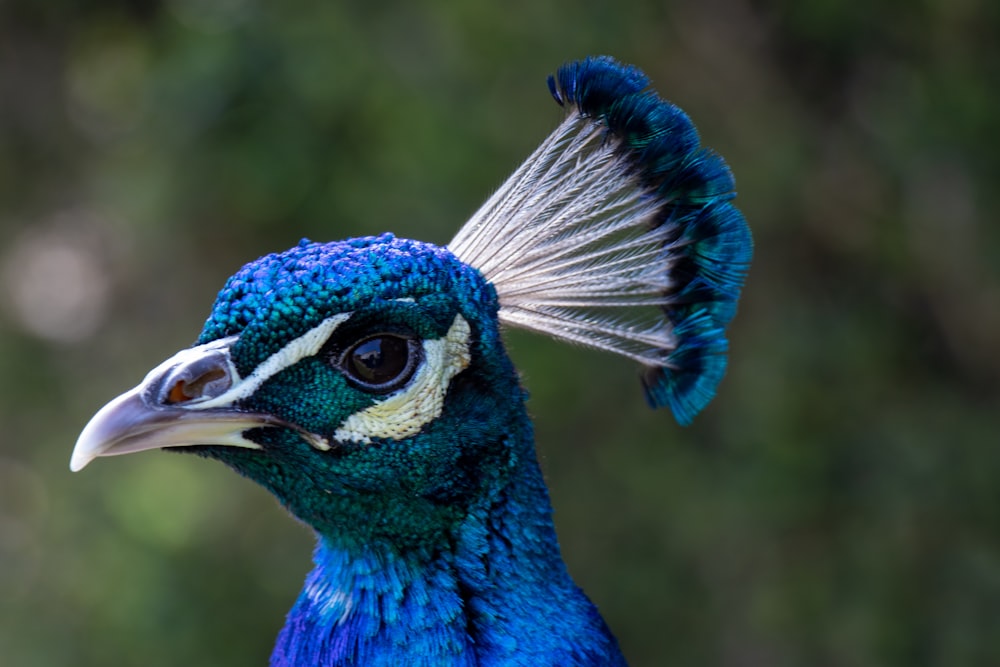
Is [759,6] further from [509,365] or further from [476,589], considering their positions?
[476,589]

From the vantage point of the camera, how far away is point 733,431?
2.61 meters

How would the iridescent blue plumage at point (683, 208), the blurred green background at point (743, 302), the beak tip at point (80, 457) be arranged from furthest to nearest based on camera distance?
the blurred green background at point (743, 302) → the iridescent blue plumage at point (683, 208) → the beak tip at point (80, 457)

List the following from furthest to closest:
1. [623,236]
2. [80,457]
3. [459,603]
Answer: [623,236] → [459,603] → [80,457]

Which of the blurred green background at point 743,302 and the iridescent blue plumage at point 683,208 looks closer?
the iridescent blue plumage at point 683,208

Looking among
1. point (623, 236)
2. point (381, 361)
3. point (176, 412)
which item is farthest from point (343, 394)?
point (623, 236)

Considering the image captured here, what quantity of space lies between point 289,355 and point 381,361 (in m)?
0.10

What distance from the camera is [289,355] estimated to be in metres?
1.18

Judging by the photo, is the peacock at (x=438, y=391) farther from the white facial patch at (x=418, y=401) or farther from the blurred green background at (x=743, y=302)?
the blurred green background at (x=743, y=302)

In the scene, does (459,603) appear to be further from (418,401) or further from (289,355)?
(289,355)

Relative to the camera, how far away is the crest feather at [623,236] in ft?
4.40

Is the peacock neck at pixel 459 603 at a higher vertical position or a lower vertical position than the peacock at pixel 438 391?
lower

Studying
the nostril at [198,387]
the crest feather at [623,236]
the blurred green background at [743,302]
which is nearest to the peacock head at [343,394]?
the nostril at [198,387]

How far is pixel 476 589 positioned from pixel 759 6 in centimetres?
199

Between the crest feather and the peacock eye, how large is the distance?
23 centimetres
